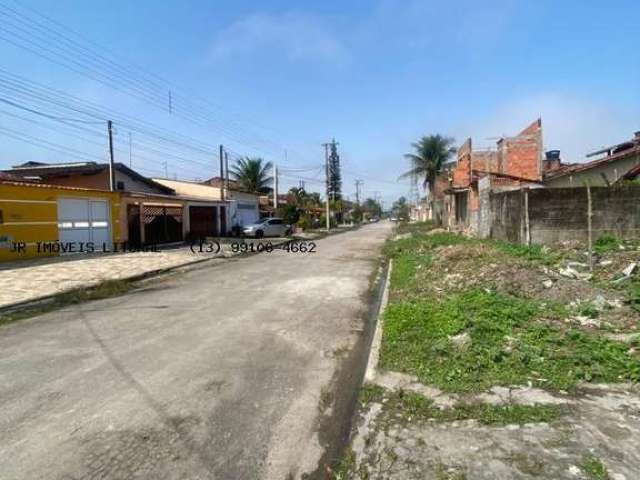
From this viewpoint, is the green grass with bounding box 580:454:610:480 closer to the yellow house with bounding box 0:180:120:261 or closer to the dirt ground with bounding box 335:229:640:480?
the dirt ground with bounding box 335:229:640:480

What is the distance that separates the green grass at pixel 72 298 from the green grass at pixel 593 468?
883 centimetres

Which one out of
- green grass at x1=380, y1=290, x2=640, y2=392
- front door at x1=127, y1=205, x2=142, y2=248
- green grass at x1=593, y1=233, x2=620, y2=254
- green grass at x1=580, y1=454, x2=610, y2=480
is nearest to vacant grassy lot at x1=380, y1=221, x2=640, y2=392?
green grass at x1=380, y1=290, x2=640, y2=392

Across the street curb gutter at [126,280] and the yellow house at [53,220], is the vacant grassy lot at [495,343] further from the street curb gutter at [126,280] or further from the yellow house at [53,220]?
the yellow house at [53,220]

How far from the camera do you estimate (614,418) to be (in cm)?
333

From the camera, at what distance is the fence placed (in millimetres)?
11078

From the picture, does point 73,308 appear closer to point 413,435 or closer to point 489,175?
point 413,435

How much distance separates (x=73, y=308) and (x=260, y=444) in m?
6.99

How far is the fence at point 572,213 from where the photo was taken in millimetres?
11078

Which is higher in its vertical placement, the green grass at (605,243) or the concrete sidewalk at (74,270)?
the green grass at (605,243)

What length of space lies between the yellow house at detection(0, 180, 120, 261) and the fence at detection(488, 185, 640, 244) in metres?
17.5

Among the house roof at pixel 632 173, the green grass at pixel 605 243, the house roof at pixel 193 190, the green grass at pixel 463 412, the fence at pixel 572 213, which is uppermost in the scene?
the house roof at pixel 193 190

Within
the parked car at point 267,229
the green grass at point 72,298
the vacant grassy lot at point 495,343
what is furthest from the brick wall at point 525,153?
the green grass at point 72,298

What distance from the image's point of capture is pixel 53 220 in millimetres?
16312

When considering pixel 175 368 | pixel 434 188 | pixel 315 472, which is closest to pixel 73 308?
pixel 175 368
